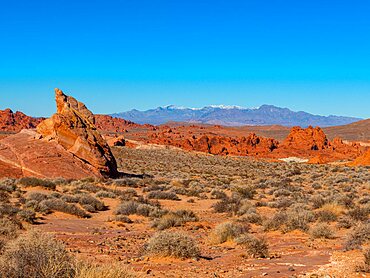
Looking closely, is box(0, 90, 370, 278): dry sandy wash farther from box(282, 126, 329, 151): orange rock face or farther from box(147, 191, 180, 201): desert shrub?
box(282, 126, 329, 151): orange rock face

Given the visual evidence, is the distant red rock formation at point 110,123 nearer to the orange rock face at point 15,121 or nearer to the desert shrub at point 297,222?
the orange rock face at point 15,121

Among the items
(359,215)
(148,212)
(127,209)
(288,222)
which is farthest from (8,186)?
(359,215)

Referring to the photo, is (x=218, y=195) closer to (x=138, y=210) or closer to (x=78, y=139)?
(x=138, y=210)

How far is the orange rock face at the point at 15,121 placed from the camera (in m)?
134

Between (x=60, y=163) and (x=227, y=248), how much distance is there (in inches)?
654

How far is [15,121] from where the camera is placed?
474 ft

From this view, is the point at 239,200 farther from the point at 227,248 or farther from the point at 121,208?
the point at 227,248

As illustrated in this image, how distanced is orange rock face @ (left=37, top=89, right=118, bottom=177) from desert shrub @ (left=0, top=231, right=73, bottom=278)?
67.4 feet

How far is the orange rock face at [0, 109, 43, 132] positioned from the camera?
13438 centimetres

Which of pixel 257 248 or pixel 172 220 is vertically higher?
pixel 257 248

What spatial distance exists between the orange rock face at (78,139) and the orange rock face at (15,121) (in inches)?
4441

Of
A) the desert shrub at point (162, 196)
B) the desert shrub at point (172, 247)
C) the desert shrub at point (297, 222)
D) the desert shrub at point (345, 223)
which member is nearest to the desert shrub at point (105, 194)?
the desert shrub at point (162, 196)

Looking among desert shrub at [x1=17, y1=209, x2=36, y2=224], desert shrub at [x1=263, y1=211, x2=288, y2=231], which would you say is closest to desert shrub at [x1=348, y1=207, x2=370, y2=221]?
desert shrub at [x1=263, y1=211, x2=288, y2=231]

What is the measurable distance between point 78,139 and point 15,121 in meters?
131
